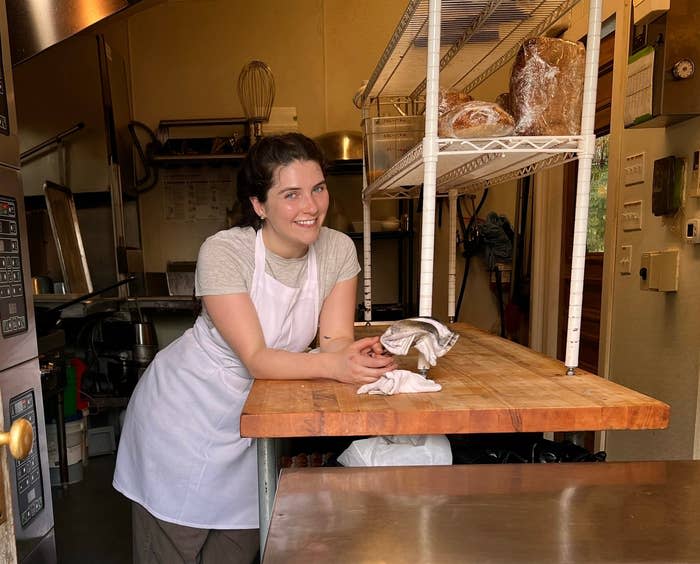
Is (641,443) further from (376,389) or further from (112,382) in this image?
(112,382)

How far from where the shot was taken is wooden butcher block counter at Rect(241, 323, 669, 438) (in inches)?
30.8

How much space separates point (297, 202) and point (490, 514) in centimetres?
77

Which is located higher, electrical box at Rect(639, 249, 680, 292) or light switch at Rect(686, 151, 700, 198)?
light switch at Rect(686, 151, 700, 198)

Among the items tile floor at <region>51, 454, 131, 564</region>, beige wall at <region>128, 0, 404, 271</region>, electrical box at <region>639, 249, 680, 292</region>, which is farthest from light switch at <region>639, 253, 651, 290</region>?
beige wall at <region>128, 0, 404, 271</region>

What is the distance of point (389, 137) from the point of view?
4.82 ft

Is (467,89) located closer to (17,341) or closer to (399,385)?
(399,385)

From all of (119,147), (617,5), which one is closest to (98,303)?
(119,147)

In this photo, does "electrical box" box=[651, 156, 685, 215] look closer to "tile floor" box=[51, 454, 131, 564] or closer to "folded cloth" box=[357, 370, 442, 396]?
"folded cloth" box=[357, 370, 442, 396]

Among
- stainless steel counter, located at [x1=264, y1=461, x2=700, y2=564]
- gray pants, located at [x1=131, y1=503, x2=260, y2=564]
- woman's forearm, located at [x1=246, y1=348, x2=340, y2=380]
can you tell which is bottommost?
gray pants, located at [x1=131, y1=503, x2=260, y2=564]

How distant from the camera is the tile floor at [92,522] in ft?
5.97

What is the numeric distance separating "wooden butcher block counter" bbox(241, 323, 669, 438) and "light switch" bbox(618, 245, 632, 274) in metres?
1.04

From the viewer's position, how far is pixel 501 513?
61cm

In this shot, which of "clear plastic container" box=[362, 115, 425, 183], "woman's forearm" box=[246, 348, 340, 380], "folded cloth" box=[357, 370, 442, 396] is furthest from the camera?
"clear plastic container" box=[362, 115, 425, 183]

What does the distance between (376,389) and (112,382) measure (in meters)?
2.51
